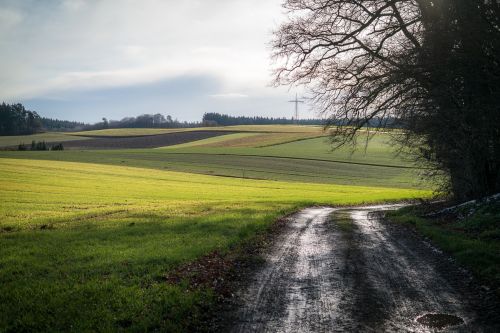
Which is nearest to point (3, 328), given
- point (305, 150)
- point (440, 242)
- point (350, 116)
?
point (440, 242)

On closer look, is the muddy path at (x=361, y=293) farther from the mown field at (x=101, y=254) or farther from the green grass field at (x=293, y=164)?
the green grass field at (x=293, y=164)

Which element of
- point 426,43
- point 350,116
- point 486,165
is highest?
point 426,43

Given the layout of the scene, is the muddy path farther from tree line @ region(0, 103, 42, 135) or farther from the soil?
tree line @ region(0, 103, 42, 135)

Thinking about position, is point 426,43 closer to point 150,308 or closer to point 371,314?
point 371,314

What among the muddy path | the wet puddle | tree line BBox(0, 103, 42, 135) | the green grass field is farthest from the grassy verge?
tree line BBox(0, 103, 42, 135)

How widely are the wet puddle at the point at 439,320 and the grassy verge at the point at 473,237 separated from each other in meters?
1.88

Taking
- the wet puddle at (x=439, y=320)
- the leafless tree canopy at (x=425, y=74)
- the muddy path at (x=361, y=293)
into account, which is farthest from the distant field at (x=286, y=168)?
the wet puddle at (x=439, y=320)

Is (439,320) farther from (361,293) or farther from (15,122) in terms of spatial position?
(15,122)

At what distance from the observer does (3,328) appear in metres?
7.10

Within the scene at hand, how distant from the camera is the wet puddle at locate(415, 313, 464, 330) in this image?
7031 millimetres

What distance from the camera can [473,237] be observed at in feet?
44.9

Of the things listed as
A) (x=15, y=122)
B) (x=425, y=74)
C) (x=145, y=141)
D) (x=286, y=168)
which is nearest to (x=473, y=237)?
(x=425, y=74)

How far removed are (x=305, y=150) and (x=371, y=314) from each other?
297 ft

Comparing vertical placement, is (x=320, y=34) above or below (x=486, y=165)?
above
